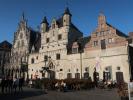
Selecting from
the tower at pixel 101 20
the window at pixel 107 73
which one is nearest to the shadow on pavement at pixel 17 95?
the window at pixel 107 73

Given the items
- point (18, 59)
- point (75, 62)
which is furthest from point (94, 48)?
point (18, 59)

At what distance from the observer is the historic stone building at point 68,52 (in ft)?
141

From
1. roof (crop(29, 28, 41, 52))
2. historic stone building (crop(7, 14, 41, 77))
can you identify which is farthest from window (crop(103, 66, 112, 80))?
roof (crop(29, 28, 41, 52))

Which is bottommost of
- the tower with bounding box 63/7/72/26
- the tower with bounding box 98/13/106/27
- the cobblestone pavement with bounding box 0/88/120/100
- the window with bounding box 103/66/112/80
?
the cobblestone pavement with bounding box 0/88/120/100

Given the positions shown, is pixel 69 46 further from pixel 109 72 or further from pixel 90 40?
pixel 109 72

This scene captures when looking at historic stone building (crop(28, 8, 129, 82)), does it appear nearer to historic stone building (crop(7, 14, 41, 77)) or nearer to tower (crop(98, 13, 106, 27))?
tower (crop(98, 13, 106, 27))

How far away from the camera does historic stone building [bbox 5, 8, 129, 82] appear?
1695 inches

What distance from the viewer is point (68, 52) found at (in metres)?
52.4

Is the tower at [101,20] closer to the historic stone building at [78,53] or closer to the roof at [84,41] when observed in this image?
the historic stone building at [78,53]

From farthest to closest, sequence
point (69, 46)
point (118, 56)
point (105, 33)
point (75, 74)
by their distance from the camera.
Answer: point (69, 46) < point (75, 74) < point (105, 33) < point (118, 56)

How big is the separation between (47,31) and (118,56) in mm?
23717

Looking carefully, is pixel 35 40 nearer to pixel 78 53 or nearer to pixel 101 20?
pixel 78 53

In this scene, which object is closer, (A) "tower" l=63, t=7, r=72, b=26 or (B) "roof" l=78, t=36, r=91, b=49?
(B) "roof" l=78, t=36, r=91, b=49

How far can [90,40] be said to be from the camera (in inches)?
1890
